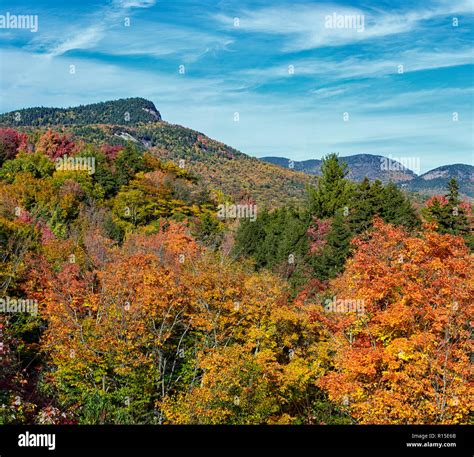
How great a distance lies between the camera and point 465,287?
1592 centimetres

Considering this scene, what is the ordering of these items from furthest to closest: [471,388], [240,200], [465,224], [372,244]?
[240,200]
[465,224]
[372,244]
[471,388]

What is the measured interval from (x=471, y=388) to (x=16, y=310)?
18763 mm

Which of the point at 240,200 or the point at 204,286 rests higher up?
the point at 240,200

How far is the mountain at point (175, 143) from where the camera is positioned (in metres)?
106

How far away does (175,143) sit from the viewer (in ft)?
438

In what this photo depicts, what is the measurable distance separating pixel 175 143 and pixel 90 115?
30010 millimetres

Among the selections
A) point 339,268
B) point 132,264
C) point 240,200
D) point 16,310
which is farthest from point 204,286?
point 240,200

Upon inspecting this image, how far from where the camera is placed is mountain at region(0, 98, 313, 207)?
10619 cm

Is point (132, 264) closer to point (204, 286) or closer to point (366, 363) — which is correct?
point (204, 286)

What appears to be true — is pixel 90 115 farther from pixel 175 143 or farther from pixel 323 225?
pixel 323 225

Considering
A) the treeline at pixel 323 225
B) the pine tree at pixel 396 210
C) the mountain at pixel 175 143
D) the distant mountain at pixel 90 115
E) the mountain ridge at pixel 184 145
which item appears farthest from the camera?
the distant mountain at pixel 90 115
